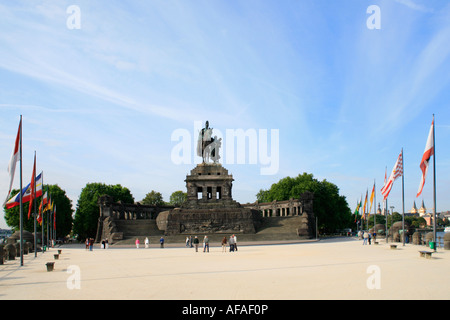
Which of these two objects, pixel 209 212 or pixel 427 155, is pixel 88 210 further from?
pixel 427 155

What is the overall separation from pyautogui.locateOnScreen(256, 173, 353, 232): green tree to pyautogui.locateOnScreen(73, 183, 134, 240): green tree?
36044 millimetres

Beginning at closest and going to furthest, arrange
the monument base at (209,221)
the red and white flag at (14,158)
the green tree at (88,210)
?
the red and white flag at (14,158) < the monument base at (209,221) < the green tree at (88,210)

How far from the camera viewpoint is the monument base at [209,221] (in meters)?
59.4

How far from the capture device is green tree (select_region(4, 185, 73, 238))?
7156cm

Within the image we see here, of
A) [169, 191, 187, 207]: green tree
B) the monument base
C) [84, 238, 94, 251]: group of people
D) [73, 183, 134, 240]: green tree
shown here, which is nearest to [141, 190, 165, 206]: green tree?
[169, 191, 187, 207]: green tree

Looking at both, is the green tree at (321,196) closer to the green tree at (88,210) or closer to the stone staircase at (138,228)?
the stone staircase at (138,228)

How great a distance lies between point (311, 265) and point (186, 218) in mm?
38274

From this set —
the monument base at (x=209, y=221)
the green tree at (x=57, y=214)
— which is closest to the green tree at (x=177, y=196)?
the green tree at (x=57, y=214)

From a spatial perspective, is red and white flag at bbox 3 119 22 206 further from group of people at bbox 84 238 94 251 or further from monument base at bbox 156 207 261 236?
monument base at bbox 156 207 261 236

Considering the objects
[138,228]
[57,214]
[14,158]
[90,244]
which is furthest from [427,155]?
[57,214]

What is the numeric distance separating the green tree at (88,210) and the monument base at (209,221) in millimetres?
24606

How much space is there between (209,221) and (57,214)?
32.1 meters

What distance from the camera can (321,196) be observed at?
86.0m
